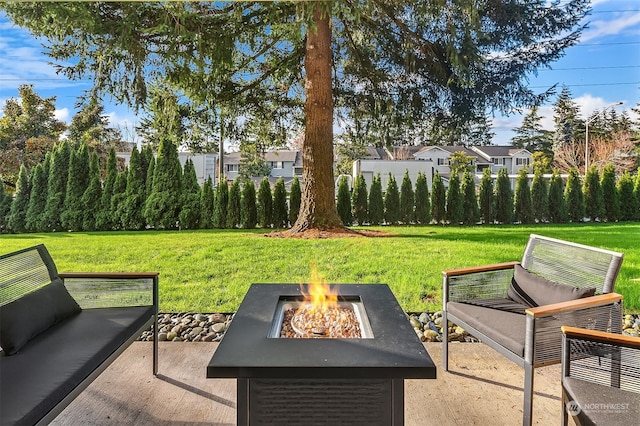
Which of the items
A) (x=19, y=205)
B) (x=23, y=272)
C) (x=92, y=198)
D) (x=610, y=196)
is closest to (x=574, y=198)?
(x=610, y=196)

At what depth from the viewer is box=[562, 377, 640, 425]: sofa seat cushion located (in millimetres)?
1368

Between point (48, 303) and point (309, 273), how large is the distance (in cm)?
233

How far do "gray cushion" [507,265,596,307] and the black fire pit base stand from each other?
125cm

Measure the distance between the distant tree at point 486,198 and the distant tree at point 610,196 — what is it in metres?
1.10

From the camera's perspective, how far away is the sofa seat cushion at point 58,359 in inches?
54.4

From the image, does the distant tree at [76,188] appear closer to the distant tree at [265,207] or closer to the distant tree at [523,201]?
the distant tree at [265,207]

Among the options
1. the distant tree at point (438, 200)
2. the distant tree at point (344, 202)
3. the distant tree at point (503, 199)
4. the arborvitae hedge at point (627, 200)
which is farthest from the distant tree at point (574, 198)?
the distant tree at point (344, 202)

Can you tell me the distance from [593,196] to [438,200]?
5.36 feet

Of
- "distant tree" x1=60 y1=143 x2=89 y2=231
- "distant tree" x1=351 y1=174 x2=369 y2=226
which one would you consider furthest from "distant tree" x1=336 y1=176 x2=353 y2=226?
"distant tree" x1=60 y1=143 x2=89 y2=231

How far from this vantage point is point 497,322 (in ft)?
6.99

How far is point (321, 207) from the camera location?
4.30 meters

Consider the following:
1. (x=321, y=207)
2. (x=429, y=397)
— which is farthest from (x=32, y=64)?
(x=429, y=397)

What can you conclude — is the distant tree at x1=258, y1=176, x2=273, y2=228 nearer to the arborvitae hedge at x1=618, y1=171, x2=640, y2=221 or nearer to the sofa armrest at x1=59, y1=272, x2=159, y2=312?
the sofa armrest at x1=59, y1=272, x2=159, y2=312

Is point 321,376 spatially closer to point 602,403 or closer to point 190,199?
point 602,403
